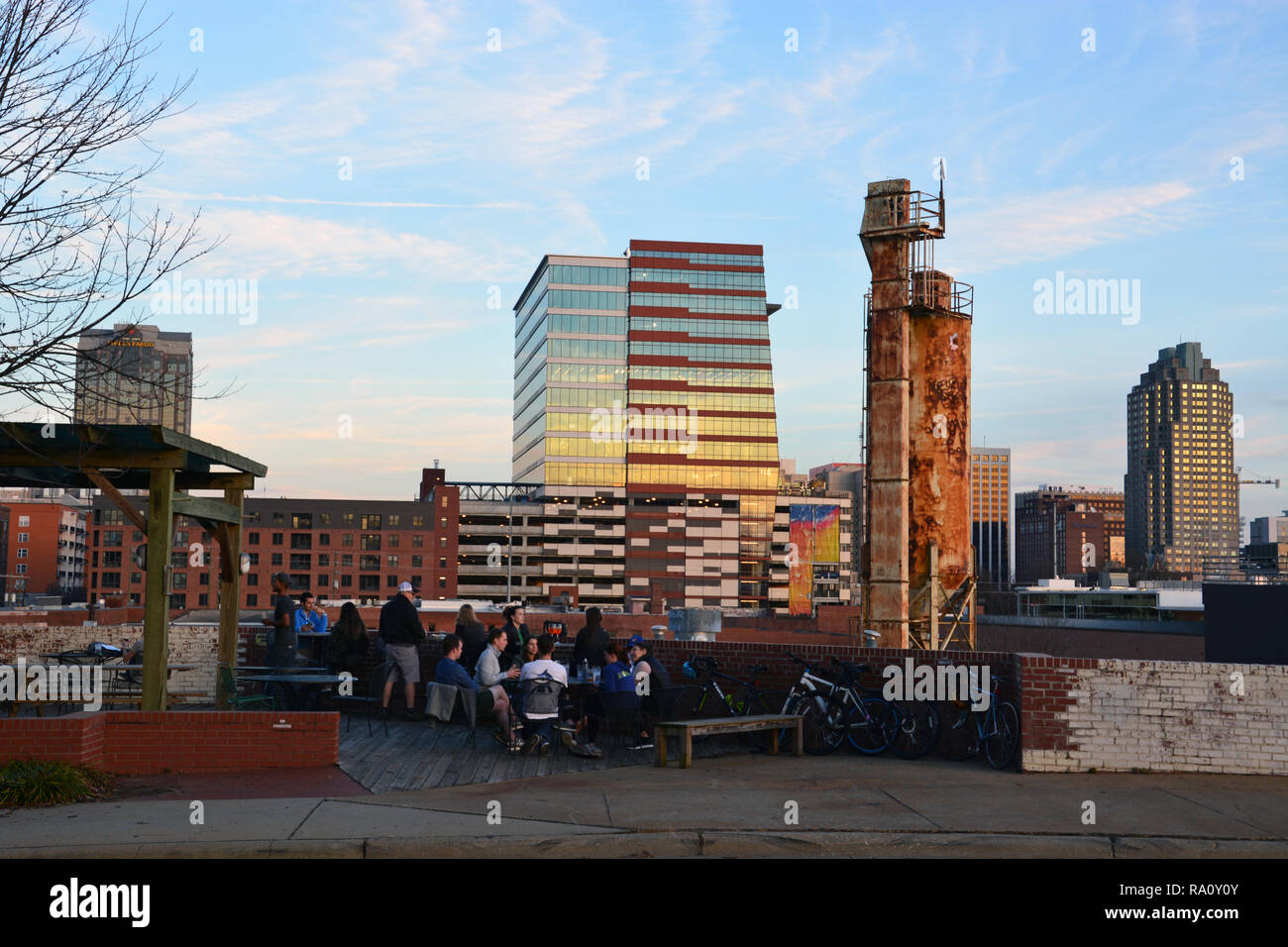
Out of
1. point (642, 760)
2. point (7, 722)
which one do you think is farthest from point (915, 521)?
point (7, 722)

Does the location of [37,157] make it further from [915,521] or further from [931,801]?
[915,521]

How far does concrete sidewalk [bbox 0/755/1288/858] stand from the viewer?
9539 mm

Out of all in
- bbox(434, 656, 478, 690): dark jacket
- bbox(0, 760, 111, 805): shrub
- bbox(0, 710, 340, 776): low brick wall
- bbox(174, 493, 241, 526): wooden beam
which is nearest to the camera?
bbox(0, 760, 111, 805): shrub

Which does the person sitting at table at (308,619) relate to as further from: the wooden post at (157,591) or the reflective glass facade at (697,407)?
the reflective glass facade at (697,407)

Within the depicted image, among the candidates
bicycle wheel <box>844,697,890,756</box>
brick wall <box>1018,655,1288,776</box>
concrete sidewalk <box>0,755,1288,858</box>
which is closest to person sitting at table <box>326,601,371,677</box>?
concrete sidewalk <box>0,755,1288,858</box>

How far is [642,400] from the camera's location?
162 m

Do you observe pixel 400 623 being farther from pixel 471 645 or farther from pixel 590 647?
pixel 590 647

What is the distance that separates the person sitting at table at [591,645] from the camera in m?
17.4

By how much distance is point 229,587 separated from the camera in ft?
57.3

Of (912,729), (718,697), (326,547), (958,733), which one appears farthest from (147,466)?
Result: (326,547)

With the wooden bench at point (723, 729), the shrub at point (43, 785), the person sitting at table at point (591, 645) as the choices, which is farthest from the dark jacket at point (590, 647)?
the shrub at point (43, 785)

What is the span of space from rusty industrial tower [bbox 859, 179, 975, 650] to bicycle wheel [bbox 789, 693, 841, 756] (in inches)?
498

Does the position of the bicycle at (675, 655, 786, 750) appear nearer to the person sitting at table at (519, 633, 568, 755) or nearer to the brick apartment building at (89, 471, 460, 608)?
the person sitting at table at (519, 633, 568, 755)
